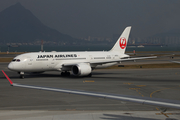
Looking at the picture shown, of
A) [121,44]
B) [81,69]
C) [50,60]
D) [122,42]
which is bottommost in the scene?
[81,69]

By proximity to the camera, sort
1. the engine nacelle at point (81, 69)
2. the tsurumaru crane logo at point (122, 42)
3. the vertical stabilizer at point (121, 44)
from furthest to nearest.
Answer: the tsurumaru crane logo at point (122, 42) < the vertical stabilizer at point (121, 44) < the engine nacelle at point (81, 69)

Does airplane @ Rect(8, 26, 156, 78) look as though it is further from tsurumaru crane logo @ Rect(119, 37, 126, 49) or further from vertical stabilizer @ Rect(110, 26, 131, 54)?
tsurumaru crane logo @ Rect(119, 37, 126, 49)

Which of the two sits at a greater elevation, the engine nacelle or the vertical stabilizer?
the vertical stabilizer

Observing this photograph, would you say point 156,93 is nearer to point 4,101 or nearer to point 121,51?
point 4,101

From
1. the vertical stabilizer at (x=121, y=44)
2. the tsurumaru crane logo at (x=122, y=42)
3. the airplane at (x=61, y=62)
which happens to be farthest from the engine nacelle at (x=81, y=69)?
the tsurumaru crane logo at (x=122, y=42)

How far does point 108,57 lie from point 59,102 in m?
24.2

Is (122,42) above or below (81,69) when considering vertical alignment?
above

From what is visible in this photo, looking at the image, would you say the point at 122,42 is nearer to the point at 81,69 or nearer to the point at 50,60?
the point at 81,69

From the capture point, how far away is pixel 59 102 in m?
20.3

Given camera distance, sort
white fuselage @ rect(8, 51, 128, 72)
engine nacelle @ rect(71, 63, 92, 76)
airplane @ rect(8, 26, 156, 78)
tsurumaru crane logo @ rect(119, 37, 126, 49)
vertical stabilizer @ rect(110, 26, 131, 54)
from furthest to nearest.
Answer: tsurumaru crane logo @ rect(119, 37, 126, 49), vertical stabilizer @ rect(110, 26, 131, 54), engine nacelle @ rect(71, 63, 92, 76), airplane @ rect(8, 26, 156, 78), white fuselage @ rect(8, 51, 128, 72)

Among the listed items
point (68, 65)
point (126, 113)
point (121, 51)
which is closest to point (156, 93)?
point (126, 113)

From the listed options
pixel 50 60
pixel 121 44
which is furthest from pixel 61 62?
pixel 121 44

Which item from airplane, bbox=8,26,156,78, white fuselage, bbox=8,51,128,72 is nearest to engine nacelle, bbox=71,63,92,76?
airplane, bbox=8,26,156,78

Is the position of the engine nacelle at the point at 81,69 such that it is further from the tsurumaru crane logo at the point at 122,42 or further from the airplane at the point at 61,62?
the tsurumaru crane logo at the point at 122,42
